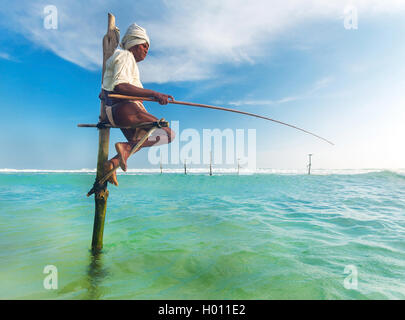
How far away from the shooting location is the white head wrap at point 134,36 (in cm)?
272

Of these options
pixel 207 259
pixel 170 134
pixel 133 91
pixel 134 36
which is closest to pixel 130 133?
pixel 170 134

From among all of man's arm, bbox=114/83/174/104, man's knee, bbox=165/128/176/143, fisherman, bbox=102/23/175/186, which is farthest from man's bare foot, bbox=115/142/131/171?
man's arm, bbox=114/83/174/104

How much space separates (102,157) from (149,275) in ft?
6.58

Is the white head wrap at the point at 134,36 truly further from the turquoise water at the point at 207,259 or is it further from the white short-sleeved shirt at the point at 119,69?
the turquoise water at the point at 207,259

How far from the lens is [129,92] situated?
2.59 meters

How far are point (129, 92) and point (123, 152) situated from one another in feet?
2.61

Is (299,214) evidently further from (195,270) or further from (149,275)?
(149,275)

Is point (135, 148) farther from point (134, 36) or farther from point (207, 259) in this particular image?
point (207, 259)

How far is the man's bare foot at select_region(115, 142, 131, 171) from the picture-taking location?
2.86m

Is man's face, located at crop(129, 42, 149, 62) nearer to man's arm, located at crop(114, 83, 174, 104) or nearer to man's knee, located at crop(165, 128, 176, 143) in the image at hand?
man's arm, located at crop(114, 83, 174, 104)

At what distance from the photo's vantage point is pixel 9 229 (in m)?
6.18

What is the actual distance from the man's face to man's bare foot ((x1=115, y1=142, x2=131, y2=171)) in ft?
3.88
